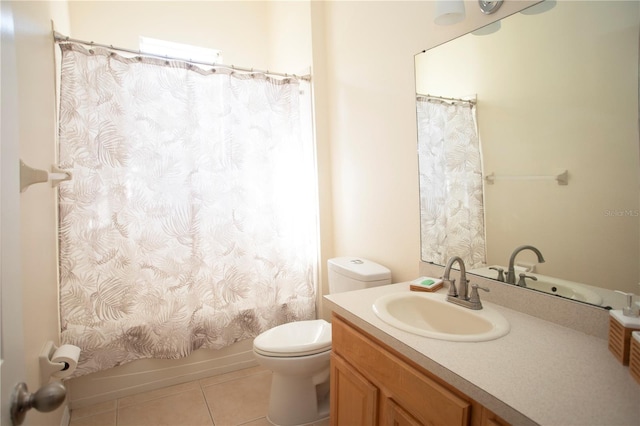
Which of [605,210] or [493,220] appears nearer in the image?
[605,210]

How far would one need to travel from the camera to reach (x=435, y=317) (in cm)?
134

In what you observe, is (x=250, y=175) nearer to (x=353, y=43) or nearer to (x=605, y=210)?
(x=353, y=43)

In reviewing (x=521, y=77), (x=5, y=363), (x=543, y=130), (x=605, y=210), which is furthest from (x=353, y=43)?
(x=5, y=363)

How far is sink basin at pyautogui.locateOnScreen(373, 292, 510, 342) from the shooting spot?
108cm

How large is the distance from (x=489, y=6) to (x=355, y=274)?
1.36 meters

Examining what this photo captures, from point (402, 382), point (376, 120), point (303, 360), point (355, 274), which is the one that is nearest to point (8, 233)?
point (402, 382)

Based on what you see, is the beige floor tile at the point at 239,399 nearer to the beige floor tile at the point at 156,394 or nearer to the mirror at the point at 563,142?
the beige floor tile at the point at 156,394

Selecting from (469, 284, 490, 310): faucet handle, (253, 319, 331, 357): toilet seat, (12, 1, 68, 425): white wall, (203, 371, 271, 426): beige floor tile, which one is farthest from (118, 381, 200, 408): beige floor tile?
(469, 284, 490, 310): faucet handle

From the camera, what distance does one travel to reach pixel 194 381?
2295 mm

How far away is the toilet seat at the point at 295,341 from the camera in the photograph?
5.62ft

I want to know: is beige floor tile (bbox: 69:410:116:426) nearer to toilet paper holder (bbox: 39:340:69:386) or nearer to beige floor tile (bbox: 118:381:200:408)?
beige floor tile (bbox: 118:381:200:408)

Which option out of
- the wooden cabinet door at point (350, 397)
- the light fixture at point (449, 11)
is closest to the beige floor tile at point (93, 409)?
the wooden cabinet door at point (350, 397)

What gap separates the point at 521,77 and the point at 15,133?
146 cm

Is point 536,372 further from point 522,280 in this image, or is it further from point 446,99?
point 446,99
